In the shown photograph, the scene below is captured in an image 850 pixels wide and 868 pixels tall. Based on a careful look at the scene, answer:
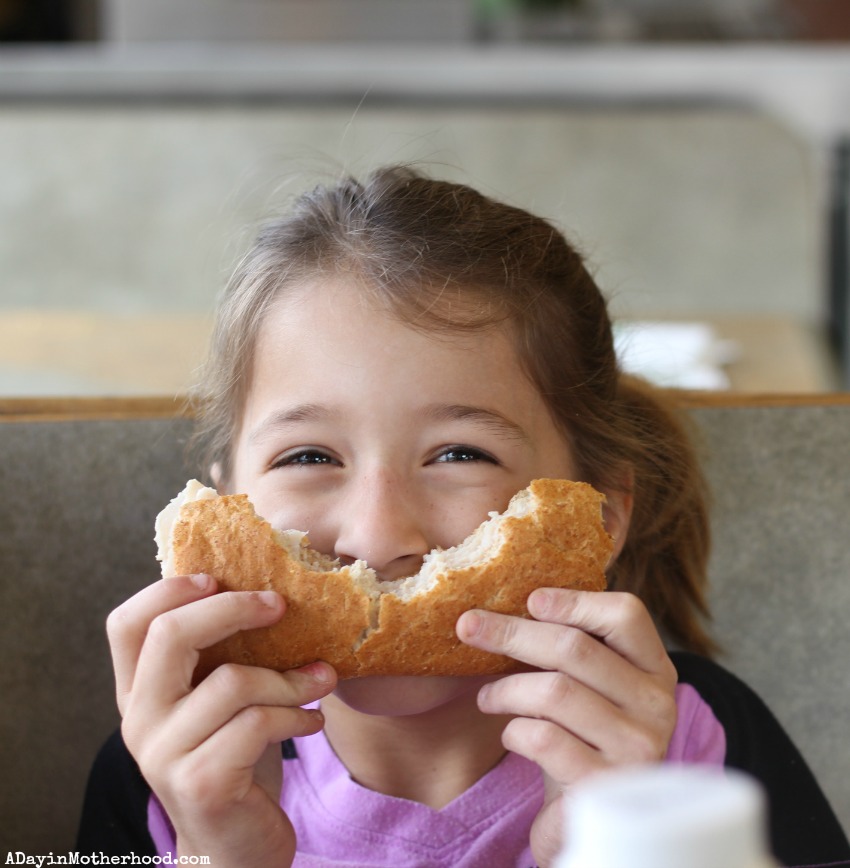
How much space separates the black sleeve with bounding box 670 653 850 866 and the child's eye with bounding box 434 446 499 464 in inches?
15.6

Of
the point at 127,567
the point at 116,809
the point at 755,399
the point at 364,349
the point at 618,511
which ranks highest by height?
the point at 364,349

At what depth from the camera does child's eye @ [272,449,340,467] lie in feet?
3.67

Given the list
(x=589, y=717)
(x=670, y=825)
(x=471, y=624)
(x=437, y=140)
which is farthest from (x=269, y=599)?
(x=437, y=140)

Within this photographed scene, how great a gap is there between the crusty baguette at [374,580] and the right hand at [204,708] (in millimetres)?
22

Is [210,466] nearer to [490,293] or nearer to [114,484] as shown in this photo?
[114,484]

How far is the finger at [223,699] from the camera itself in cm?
96

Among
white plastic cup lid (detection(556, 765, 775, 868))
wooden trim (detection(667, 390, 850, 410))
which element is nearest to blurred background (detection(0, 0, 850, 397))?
wooden trim (detection(667, 390, 850, 410))

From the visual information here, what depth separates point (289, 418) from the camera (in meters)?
1.14

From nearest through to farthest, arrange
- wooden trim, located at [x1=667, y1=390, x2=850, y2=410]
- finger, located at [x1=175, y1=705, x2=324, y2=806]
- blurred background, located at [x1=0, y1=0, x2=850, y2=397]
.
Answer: finger, located at [x1=175, y1=705, x2=324, y2=806], wooden trim, located at [x1=667, y1=390, x2=850, y2=410], blurred background, located at [x1=0, y1=0, x2=850, y2=397]

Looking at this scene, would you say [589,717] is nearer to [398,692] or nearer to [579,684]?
[579,684]

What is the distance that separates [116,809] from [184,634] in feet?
1.40

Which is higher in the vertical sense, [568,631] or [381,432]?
[381,432]

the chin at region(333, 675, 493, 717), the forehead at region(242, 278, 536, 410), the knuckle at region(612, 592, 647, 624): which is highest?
the forehead at region(242, 278, 536, 410)

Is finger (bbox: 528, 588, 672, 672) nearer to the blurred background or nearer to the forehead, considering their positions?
the forehead
